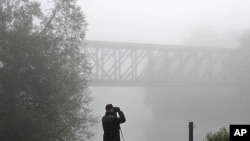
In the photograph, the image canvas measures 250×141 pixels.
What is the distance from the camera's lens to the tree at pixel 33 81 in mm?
21547

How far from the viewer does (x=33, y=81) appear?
22359mm

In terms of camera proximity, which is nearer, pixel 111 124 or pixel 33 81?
pixel 111 124

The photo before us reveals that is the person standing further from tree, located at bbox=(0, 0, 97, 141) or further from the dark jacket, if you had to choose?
tree, located at bbox=(0, 0, 97, 141)

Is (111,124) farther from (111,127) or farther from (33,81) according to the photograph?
(33,81)

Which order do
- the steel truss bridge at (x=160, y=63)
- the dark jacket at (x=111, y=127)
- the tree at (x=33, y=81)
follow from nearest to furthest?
the dark jacket at (x=111, y=127) < the tree at (x=33, y=81) < the steel truss bridge at (x=160, y=63)

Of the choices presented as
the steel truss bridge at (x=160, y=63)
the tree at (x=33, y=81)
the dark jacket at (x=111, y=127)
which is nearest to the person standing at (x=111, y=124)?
the dark jacket at (x=111, y=127)

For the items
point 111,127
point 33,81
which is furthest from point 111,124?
point 33,81

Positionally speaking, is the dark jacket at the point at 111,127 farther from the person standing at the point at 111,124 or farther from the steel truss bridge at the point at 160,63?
the steel truss bridge at the point at 160,63

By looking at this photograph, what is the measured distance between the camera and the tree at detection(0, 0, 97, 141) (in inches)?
848

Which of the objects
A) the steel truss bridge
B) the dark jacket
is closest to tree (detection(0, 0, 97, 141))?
the dark jacket

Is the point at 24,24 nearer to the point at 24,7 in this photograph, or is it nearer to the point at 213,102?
the point at 24,7

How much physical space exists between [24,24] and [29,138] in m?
5.84

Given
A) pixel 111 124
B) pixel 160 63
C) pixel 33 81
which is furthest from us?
pixel 160 63

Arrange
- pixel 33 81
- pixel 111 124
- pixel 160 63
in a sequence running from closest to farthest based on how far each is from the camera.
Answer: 1. pixel 111 124
2. pixel 33 81
3. pixel 160 63
